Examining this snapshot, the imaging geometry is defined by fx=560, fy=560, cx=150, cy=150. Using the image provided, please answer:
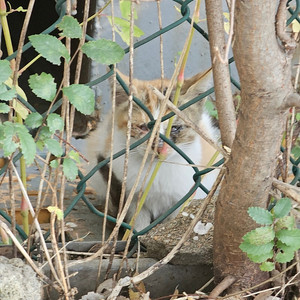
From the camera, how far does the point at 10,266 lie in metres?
1.28

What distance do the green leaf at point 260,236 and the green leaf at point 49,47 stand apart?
570mm

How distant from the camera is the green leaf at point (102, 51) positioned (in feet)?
3.84

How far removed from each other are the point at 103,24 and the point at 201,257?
2678 mm

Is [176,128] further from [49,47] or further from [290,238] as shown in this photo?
[49,47]

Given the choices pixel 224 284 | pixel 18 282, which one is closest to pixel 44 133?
pixel 18 282

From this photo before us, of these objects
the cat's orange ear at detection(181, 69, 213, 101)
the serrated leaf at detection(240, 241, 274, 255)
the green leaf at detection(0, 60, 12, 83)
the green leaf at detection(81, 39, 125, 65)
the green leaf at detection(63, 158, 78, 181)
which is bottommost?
the serrated leaf at detection(240, 241, 274, 255)

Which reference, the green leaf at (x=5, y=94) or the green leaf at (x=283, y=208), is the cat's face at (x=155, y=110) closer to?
the green leaf at (x=283, y=208)

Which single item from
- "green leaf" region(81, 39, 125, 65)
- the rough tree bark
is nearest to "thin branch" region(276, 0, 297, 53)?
the rough tree bark

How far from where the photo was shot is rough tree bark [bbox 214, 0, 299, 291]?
1.12 meters

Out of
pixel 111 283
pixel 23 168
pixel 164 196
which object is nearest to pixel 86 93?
pixel 23 168

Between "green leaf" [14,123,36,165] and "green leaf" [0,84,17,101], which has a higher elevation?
"green leaf" [0,84,17,101]

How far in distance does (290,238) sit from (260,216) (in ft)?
0.29

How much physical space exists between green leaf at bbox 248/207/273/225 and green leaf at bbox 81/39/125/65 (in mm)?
457

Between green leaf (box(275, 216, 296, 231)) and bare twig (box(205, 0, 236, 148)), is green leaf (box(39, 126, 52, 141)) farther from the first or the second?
green leaf (box(275, 216, 296, 231))
